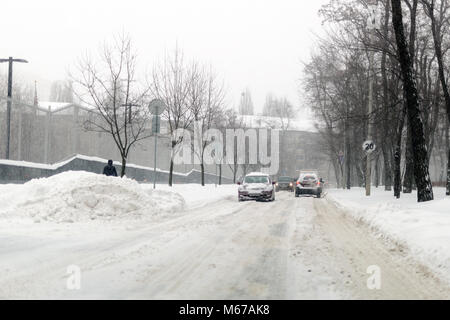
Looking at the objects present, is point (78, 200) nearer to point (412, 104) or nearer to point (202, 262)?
point (202, 262)

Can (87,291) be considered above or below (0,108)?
below

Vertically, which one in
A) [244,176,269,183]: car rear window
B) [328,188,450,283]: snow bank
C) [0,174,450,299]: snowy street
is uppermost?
[244,176,269,183]: car rear window

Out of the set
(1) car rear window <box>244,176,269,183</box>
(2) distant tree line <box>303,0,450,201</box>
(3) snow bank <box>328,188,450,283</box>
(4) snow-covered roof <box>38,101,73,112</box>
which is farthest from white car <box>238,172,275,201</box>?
(4) snow-covered roof <box>38,101,73,112</box>

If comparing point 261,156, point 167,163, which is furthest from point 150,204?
point 261,156

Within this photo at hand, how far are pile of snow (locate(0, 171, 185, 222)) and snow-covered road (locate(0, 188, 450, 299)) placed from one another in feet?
3.82

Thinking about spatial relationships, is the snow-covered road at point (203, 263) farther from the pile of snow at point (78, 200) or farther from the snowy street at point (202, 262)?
the pile of snow at point (78, 200)

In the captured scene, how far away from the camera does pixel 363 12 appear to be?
88.9ft

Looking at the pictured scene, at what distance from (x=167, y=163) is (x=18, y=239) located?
101 ft

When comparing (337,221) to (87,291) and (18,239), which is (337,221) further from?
(87,291)

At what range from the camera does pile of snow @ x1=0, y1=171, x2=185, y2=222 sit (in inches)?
468

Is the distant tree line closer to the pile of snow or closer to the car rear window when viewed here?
the car rear window

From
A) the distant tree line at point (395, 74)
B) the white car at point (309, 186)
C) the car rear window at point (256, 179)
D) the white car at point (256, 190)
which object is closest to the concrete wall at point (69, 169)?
→ the white car at point (256, 190)

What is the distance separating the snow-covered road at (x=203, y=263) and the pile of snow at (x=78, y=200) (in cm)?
117

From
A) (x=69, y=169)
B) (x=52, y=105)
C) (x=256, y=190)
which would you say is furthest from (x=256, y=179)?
(x=52, y=105)
